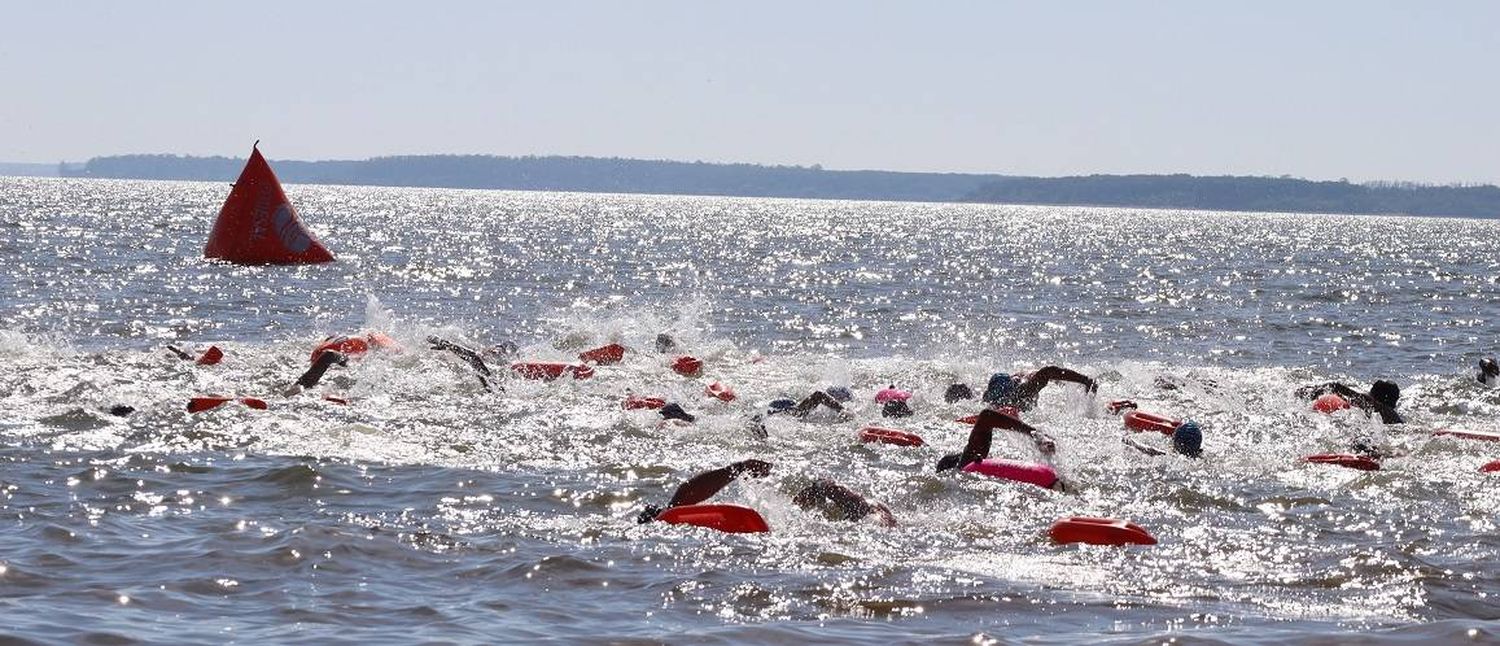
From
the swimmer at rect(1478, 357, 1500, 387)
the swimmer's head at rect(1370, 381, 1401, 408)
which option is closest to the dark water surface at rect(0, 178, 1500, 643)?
the swimmer at rect(1478, 357, 1500, 387)

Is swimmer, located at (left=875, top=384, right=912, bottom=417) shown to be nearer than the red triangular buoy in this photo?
Yes

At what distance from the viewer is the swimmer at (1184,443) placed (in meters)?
15.1

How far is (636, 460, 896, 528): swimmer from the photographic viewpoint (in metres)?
11.5

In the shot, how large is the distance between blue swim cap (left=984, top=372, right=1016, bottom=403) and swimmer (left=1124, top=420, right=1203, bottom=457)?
116 inches

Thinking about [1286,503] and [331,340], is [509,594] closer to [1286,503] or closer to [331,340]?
[1286,503]

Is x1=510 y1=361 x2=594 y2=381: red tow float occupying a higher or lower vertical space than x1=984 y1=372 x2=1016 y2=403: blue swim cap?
lower

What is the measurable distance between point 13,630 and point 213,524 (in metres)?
2.87

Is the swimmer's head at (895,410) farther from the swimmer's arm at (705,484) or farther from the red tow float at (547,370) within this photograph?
the swimmer's arm at (705,484)

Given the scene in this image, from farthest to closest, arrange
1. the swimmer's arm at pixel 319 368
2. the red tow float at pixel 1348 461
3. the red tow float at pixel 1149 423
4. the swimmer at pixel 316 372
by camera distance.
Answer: the swimmer's arm at pixel 319 368 < the swimmer at pixel 316 372 < the red tow float at pixel 1149 423 < the red tow float at pixel 1348 461

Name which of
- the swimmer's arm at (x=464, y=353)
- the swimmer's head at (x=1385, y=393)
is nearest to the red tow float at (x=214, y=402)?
the swimmer's arm at (x=464, y=353)

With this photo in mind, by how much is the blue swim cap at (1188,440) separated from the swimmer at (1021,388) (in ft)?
6.25

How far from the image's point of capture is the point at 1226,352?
30562 mm

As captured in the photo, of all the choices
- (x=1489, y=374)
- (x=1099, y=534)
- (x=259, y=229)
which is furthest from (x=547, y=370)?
(x=259, y=229)

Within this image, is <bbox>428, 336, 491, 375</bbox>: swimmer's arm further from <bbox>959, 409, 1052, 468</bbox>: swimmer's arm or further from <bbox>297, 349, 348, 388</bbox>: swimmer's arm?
<bbox>959, 409, 1052, 468</bbox>: swimmer's arm
